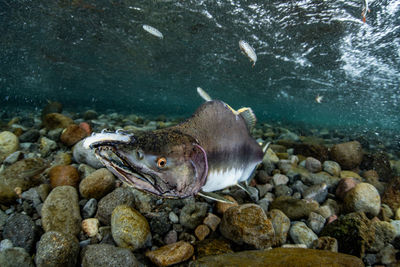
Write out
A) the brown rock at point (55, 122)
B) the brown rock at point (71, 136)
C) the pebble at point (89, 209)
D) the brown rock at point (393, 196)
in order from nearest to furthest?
the pebble at point (89, 209) < the brown rock at point (393, 196) < the brown rock at point (71, 136) < the brown rock at point (55, 122)

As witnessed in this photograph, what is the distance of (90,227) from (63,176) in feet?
3.70

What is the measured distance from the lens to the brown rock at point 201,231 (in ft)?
8.52

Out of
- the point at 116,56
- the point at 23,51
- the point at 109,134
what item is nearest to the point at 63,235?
the point at 109,134

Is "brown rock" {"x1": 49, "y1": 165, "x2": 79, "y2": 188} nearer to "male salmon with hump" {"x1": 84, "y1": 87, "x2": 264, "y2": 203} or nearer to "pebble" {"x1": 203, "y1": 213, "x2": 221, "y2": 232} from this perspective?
"pebble" {"x1": 203, "y1": 213, "x2": 221, "y2": 232}

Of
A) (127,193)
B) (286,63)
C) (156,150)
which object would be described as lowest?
(127,193)

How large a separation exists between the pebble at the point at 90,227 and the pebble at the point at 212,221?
1481mm

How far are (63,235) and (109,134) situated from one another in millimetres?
1730

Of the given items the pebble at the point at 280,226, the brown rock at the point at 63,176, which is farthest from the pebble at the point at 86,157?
the pebble at the point at 280,226

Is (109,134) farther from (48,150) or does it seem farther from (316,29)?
(316,29)

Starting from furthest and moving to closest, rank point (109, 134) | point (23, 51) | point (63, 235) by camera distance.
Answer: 1. point (23, 51)
2. point (63, 235)
3. point (109, 134)

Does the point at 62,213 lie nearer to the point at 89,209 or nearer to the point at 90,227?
the point at 89,209

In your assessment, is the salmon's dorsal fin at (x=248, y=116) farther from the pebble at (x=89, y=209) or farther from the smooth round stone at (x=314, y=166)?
the smooth round stone at (x=314, y=166)

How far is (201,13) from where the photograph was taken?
34.5 ft

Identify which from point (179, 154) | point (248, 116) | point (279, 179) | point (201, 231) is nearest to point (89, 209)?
point (201, 231)
